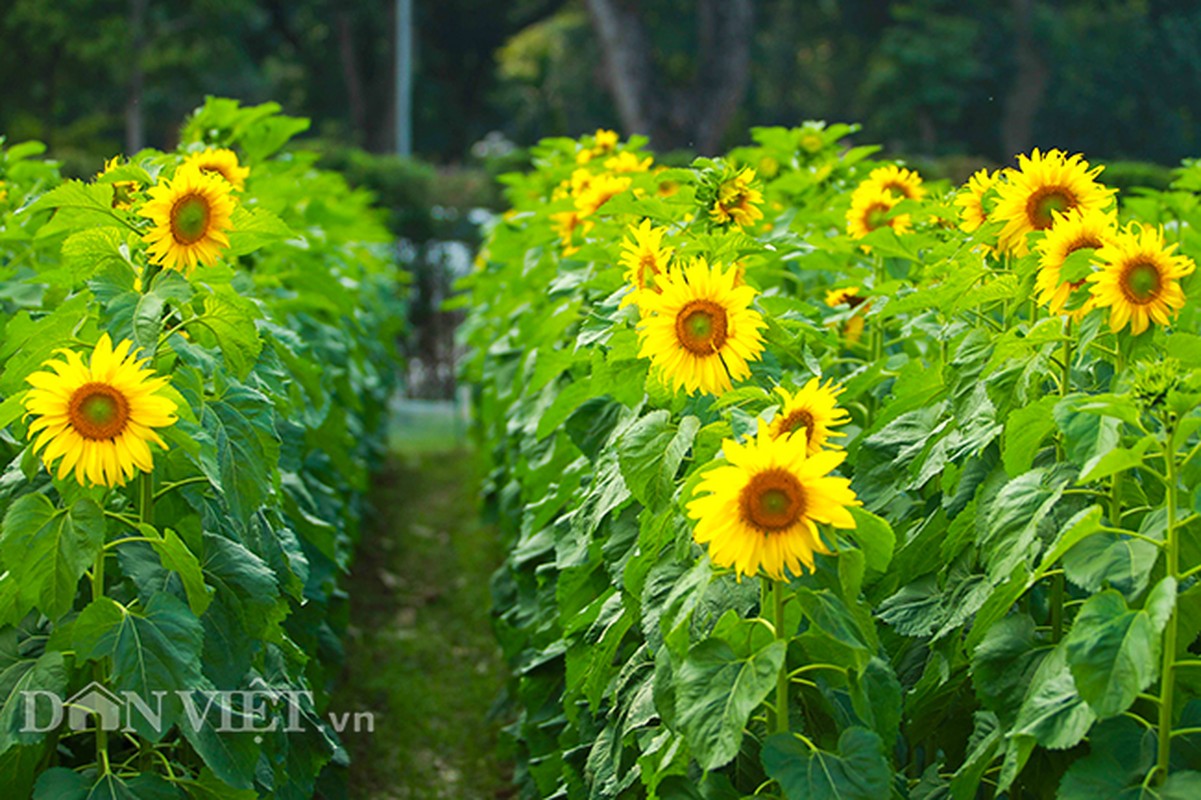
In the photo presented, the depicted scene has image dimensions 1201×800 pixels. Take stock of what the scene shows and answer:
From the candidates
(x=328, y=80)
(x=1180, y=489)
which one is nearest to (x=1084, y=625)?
(x=1180, y=489)

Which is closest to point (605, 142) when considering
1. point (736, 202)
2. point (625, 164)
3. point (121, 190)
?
point (625, 164)

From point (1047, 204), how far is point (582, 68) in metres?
35.8

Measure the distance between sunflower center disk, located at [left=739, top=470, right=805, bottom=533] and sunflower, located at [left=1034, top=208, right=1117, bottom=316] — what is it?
2.43ft

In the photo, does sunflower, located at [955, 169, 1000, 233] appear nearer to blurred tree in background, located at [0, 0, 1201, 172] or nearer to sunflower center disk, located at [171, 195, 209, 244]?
sunflower center disk, located at [171, 195, 209, 244]

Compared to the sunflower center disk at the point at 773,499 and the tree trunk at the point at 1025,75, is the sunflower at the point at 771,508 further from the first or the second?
the tree trunk at the point at 1025,75

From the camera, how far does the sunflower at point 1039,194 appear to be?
2.95m

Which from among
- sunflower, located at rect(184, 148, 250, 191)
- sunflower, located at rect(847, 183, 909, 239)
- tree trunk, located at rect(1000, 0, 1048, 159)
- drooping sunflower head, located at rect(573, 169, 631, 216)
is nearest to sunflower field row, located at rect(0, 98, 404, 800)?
sunflower, located at rect(184, 148, 250, 191)

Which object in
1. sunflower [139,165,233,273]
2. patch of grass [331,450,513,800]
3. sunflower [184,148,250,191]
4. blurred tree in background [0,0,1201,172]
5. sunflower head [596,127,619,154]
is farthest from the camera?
blurred tree in background [0,0,1201,172]

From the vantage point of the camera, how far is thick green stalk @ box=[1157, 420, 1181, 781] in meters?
2.15

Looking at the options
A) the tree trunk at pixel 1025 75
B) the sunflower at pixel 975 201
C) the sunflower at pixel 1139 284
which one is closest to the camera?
the sunflower at pixel 1139 284

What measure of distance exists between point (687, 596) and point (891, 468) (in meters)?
0.87

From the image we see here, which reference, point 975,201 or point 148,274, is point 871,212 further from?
point 148,274

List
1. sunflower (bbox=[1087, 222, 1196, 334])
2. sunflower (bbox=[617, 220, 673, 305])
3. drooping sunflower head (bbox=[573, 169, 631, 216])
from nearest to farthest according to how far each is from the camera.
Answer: sunflower (bbox=[1087, 222, 1196, 334]) < sunflower (bbox=[617, 220, 673, 305]) < drooping sunflower head (bbox=[573, 169, 631, 216])

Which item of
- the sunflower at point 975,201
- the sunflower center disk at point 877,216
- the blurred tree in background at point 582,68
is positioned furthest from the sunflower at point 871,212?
the blurred tree in background at point 582,68
